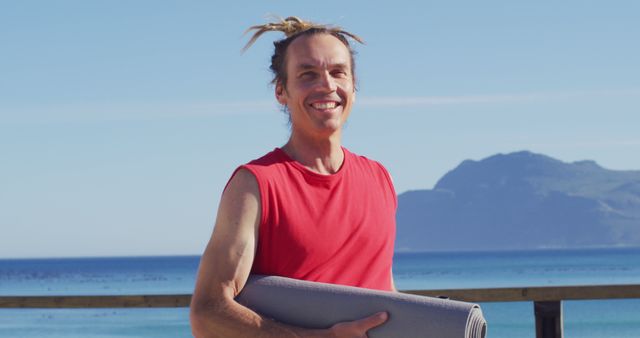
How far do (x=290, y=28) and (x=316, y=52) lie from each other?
0.32 ft

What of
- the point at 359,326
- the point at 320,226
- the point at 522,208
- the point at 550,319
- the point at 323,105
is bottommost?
the point at 522,208

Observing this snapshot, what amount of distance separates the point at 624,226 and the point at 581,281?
11407 centimetres

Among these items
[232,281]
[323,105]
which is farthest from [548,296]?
[232,281]

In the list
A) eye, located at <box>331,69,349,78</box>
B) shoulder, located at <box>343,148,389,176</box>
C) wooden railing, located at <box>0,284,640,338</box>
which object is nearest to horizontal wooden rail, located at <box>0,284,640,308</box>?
wooden railing, located at <box>0,284,640,338</box>

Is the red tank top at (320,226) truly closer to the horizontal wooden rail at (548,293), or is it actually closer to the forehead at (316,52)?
the forehead at (316,52)

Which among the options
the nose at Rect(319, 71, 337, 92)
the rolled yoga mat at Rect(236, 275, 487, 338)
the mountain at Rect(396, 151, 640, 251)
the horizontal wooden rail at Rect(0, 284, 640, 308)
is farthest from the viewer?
the mountain at Rect(396, 151, 640, 251)

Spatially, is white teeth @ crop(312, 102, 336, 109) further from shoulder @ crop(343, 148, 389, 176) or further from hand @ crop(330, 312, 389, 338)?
hand @ crop(330, 312, 389, 338)

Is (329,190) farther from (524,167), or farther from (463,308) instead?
(524,167)

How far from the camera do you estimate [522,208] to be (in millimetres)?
154750

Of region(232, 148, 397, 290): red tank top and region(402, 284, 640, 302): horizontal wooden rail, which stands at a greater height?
region(232, 148, 397, 290): red tank top

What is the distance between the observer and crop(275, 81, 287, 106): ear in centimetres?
175

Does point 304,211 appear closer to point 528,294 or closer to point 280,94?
point 280,94

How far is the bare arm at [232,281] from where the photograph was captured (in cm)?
155

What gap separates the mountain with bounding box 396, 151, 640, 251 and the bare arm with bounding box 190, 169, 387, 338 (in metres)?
146
